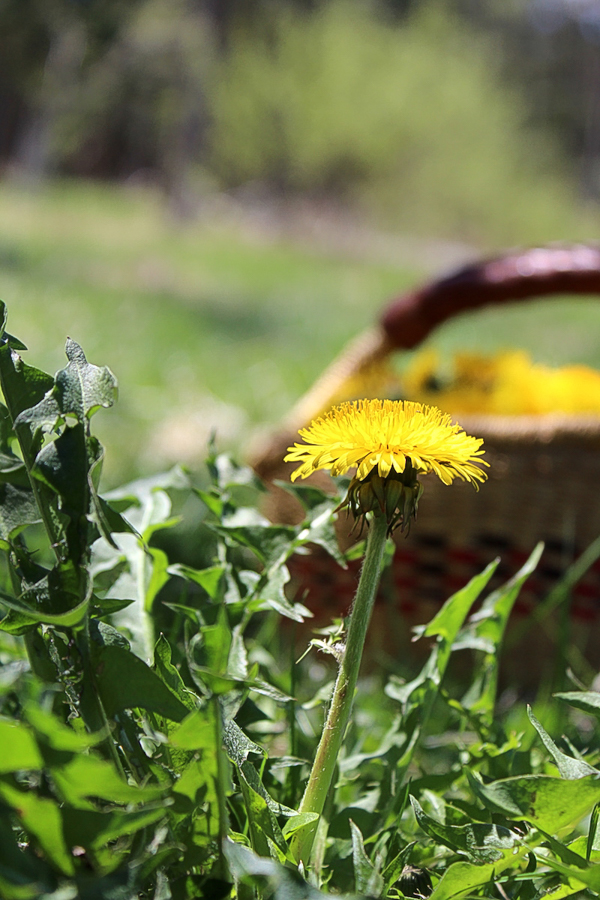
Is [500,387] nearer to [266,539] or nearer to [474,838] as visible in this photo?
[266,539]

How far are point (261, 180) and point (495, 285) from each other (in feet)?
72.4

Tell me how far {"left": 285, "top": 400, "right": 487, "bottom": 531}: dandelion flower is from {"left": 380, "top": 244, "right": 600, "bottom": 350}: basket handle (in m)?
0.90

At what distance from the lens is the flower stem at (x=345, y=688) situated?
455mm

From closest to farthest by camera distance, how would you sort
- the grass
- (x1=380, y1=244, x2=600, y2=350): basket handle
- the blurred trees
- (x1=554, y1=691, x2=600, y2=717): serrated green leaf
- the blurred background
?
(x1=554, y1=691, x2=600, y2=717): serrated green leaf < (x1=380, y1=244, x2=600, y2=350): basket handle < the grass < the blurred background < the blurred trees

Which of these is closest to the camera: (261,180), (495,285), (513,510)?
(513,510)

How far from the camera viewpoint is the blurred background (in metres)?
3.39

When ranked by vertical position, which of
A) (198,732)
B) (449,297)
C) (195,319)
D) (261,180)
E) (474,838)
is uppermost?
(261,180)

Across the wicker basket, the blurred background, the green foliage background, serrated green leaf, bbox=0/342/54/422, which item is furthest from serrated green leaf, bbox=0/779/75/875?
the blurred background

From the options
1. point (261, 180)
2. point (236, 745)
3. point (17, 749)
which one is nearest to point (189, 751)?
point (236, 745)

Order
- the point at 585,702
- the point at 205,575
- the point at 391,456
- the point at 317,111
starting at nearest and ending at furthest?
the point at 391,456 → the point at 585,702 → the point at 205,575 → the point at 317,111

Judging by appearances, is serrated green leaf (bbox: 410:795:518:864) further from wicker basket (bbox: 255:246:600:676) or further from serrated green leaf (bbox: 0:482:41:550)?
wicker basket (bbox: 255:246:600:676)

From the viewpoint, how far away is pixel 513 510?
3.93 feet

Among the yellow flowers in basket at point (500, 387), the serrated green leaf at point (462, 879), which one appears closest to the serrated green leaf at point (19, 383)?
the serrated green leaf at point (462, 879)

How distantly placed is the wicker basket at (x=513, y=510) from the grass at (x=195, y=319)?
18 centimetres
